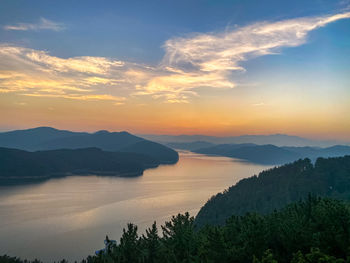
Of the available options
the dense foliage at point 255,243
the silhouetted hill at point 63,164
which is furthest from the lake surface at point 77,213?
the silhouetted hill at point 63,164

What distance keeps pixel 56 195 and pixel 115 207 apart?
2075 centimetres

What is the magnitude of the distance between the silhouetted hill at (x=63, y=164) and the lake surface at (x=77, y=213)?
28232 mm

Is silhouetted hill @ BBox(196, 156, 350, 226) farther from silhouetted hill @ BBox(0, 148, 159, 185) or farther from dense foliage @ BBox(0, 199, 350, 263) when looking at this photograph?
silhouetted hill @ BBox(0, 148, 159, 185)

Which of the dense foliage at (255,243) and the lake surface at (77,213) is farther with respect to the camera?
the lake surface at (77,213)

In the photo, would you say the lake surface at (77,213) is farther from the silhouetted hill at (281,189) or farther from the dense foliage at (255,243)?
the dense foliage at (255,243)

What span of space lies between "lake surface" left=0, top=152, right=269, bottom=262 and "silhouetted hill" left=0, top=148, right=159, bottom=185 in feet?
92.6

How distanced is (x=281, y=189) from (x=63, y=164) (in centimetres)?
10835

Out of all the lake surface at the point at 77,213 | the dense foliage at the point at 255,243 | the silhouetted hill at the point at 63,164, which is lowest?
the lake surface at the point at 77,213

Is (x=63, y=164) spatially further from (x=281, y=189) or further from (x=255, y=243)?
(x=255, y=243)

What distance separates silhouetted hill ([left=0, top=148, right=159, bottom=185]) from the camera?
11019 cm

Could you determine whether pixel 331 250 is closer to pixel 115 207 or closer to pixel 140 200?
pixel 115 207

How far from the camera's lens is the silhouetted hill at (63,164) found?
110 m

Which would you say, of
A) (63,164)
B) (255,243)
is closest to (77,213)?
(255,243)

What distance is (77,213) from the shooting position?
53531 millimetres
